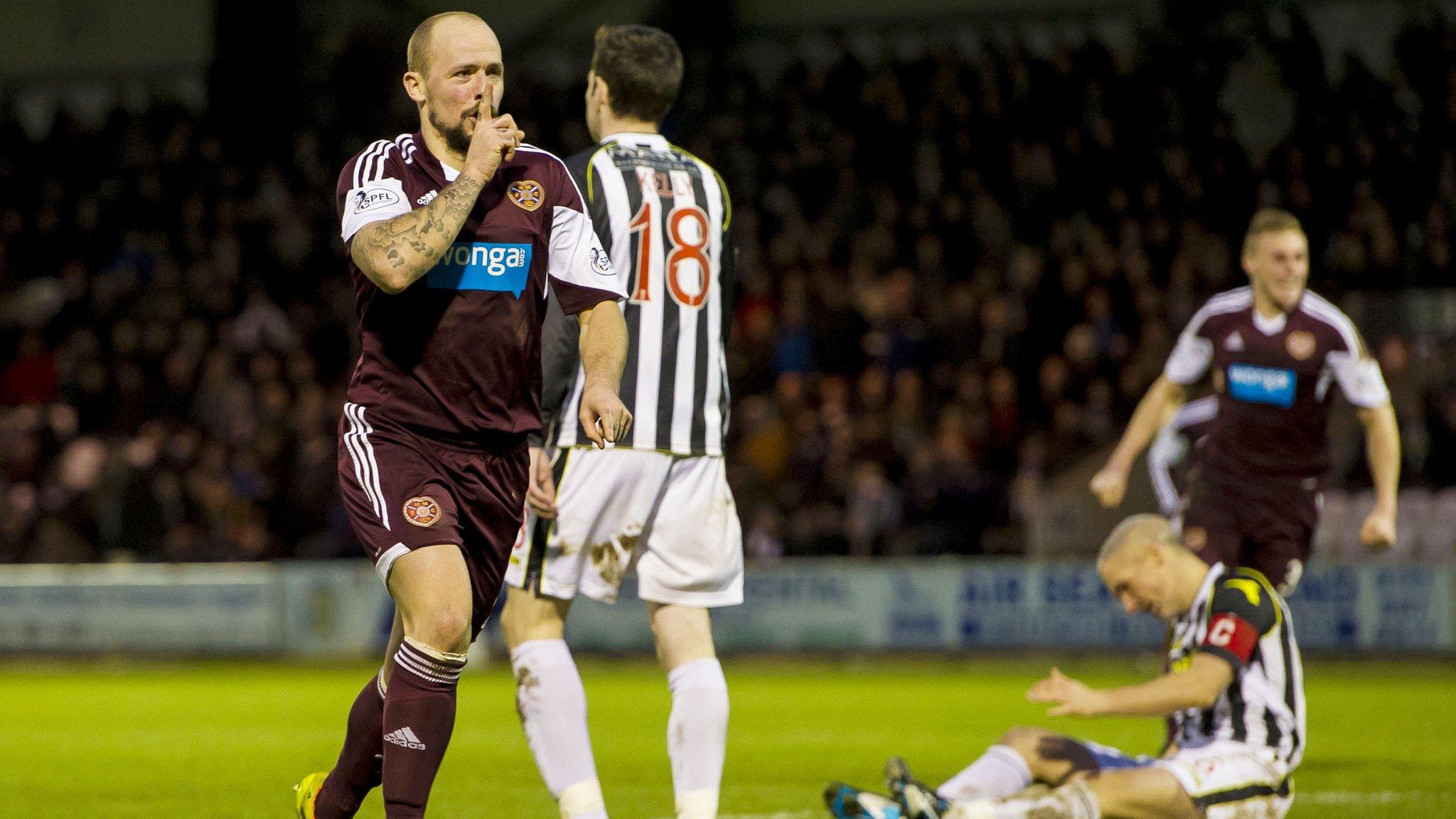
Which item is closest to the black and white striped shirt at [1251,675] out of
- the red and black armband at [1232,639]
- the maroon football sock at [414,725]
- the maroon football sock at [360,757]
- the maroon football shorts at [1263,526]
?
the red and black armband at [1232,639]

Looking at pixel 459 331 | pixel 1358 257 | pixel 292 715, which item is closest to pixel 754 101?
pixel 1358 257

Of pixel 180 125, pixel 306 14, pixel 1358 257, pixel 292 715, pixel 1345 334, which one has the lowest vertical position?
pixel 292 715

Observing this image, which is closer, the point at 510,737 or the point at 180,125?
the point at 510,737

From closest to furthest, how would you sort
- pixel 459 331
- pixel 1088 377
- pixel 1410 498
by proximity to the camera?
pixel 459 331
pixel 1410 498
pixel 1088 377

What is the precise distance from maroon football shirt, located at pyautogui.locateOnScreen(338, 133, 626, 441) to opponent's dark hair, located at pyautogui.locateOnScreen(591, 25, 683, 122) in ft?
2.70

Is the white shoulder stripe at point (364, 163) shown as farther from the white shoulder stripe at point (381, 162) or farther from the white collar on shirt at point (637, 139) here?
the white collar on shirt at point (637, 139)

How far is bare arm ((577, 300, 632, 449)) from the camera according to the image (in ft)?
14.3

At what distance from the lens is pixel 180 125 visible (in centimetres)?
2325

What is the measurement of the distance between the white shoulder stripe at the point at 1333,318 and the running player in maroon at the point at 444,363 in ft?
13.7

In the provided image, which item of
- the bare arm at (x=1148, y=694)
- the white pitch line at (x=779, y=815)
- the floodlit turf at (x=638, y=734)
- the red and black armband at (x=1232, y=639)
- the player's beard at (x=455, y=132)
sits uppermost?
the player's beard at (x=455, y=132)

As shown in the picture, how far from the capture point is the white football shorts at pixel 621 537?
16.9ft

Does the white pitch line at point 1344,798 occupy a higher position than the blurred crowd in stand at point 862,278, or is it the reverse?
the blurred crowd in stand at point 862,278

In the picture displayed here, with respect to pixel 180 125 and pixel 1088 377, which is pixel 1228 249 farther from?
pixel 180 125

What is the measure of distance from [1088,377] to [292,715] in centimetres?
847
